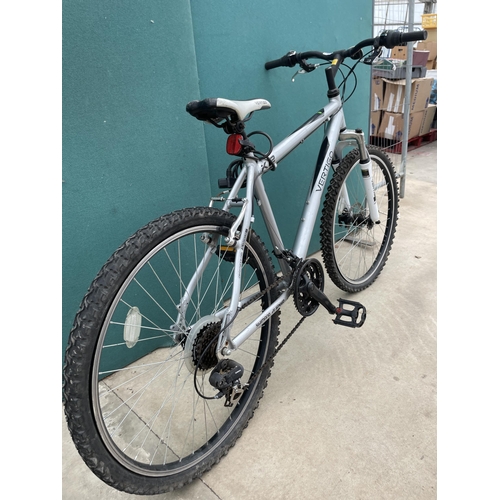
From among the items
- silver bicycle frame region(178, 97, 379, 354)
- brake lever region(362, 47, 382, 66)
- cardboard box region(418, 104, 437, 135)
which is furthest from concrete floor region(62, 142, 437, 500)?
cardboard box region(418, 104, 437, 135)

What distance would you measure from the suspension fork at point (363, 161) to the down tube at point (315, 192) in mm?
105

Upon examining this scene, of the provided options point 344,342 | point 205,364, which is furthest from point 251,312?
point 205,364

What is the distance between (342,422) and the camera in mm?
1533

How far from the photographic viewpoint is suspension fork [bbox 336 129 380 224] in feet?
6.51

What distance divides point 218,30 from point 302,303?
127 cm

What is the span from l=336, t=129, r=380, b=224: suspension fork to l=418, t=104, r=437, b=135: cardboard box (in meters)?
3.44

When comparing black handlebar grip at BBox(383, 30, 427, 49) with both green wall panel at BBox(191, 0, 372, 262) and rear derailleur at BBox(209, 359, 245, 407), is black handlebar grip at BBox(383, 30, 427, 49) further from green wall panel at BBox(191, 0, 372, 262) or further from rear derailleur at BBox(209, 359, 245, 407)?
rear derailleur at BBox(209, 359, 245, 407)

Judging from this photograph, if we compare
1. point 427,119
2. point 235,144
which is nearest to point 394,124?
point 427,119

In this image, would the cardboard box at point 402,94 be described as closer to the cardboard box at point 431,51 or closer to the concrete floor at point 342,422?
the cardboard box at point 431,51

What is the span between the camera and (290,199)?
95.8 inches

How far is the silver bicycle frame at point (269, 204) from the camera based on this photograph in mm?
1301

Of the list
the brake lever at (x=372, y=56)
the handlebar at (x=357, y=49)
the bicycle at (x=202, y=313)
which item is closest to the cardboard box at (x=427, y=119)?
the bicycle at (x=202, y=313)

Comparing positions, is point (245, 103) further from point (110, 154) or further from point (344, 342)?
point (344, 342)

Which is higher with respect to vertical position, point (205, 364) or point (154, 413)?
point (205, 364)
